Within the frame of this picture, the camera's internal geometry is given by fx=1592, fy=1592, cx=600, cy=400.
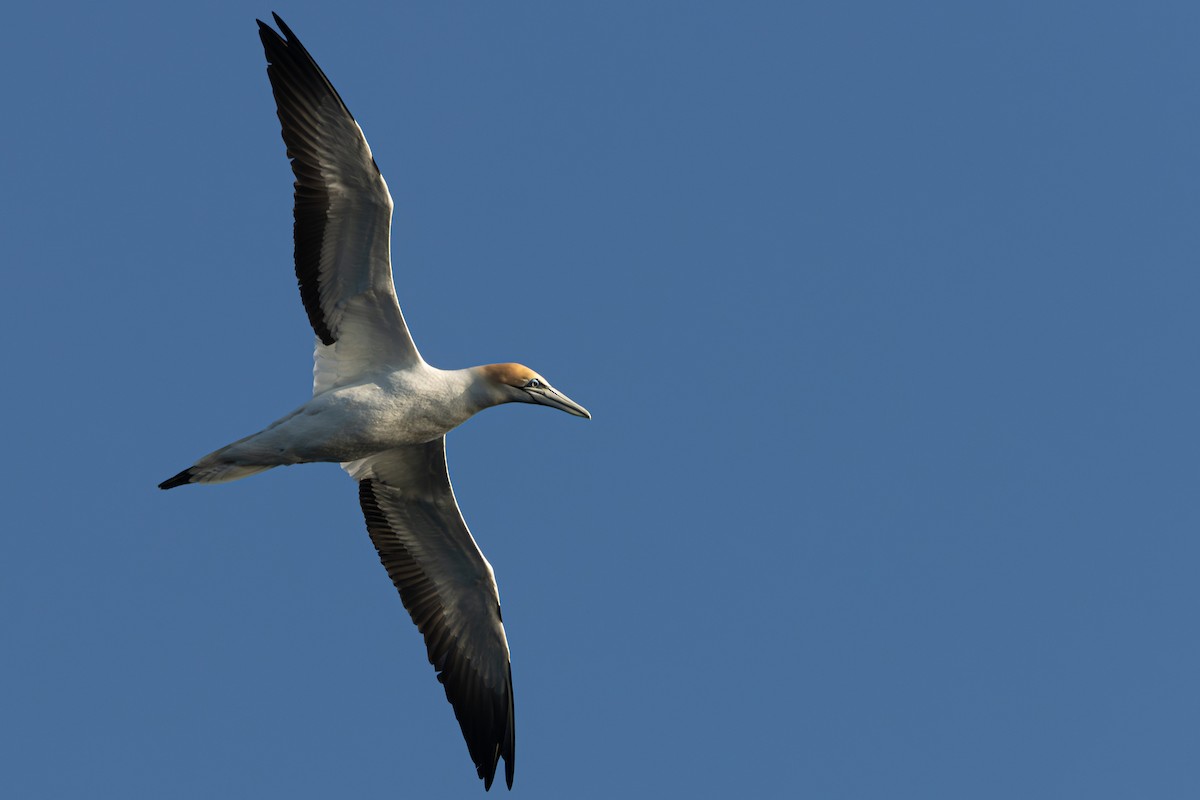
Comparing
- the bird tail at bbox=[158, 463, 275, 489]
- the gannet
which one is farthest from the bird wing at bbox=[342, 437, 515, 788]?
the bird tail at bbox=[158, 463, 275, 489]

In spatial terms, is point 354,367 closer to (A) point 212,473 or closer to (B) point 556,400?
(A) point 212,473

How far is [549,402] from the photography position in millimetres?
16266

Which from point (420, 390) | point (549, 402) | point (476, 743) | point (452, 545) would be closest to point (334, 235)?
point (420, 390)

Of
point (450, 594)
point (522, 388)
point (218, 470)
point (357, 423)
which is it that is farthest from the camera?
point (450, 594)

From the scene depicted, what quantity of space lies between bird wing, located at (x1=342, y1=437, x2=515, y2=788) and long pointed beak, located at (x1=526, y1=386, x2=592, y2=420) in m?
1.50

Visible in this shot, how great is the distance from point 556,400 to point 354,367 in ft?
6.85

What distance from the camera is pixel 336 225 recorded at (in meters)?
15.2

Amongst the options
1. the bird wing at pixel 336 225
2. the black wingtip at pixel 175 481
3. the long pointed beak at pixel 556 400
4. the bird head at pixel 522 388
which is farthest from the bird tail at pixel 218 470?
the long pointed beak at pixel 556 400

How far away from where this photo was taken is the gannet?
1505cm

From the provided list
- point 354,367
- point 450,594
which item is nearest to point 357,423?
point 354,367

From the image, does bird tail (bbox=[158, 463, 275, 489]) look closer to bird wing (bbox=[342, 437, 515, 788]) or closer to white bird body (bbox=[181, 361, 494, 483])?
white bird body (bbox=[181, 361, 494, 483])

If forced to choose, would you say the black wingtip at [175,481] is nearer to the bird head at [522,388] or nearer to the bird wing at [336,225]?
the bird wing at [336,225]

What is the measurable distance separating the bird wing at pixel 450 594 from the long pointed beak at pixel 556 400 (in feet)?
4.91

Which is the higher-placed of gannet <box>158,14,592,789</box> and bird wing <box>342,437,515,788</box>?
gannet <box>158,14,592,789</box>
